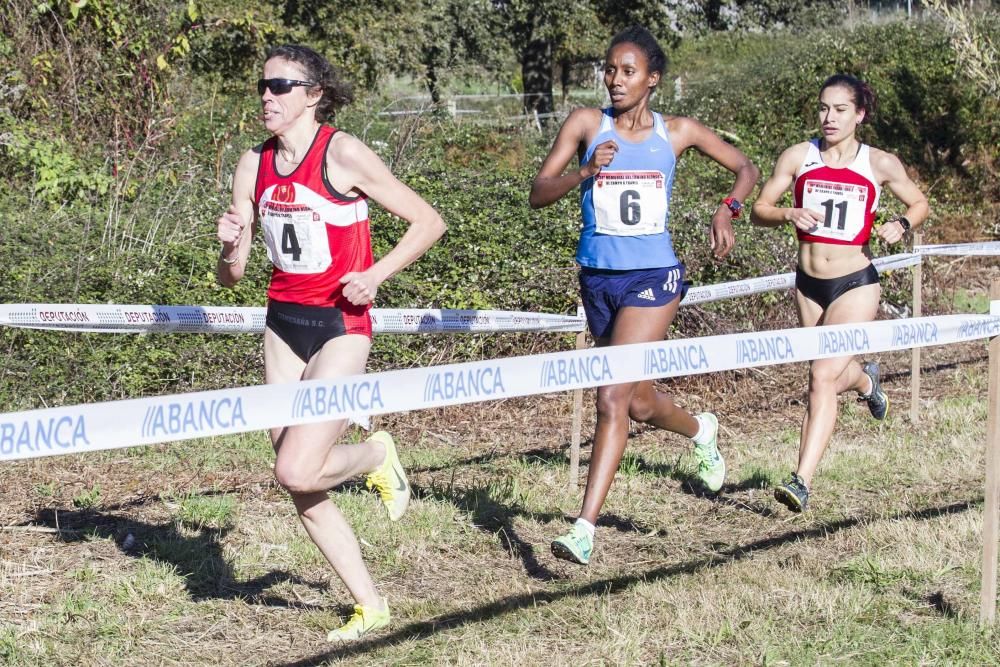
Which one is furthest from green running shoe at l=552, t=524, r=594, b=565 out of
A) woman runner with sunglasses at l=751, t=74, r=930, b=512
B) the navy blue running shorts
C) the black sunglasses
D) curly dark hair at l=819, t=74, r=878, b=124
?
curly dark hair at l=819, t=74, r=878, b=124

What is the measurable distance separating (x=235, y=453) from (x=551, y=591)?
3.05 metres

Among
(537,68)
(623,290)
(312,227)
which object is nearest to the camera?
(312,227)

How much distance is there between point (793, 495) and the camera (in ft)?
18.6

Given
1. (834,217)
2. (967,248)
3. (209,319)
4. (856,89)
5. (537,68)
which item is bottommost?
(967,248)

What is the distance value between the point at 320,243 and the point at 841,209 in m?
3.17

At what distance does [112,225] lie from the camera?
948 centimetres

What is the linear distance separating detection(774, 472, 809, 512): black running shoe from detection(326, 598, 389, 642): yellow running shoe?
2190 mm

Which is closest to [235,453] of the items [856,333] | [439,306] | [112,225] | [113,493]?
[113,493]

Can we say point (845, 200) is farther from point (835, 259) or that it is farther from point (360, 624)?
point (360, 624)

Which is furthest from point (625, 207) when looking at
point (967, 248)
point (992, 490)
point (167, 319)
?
point (967, 248)

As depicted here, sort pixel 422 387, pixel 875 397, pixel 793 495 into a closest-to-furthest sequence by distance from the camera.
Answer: pixel 422 387 < pixel 793 495 < pixel 875 397

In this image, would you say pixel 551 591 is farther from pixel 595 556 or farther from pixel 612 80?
pixel 612 80

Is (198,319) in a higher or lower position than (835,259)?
lower

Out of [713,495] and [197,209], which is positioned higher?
[197,209]
